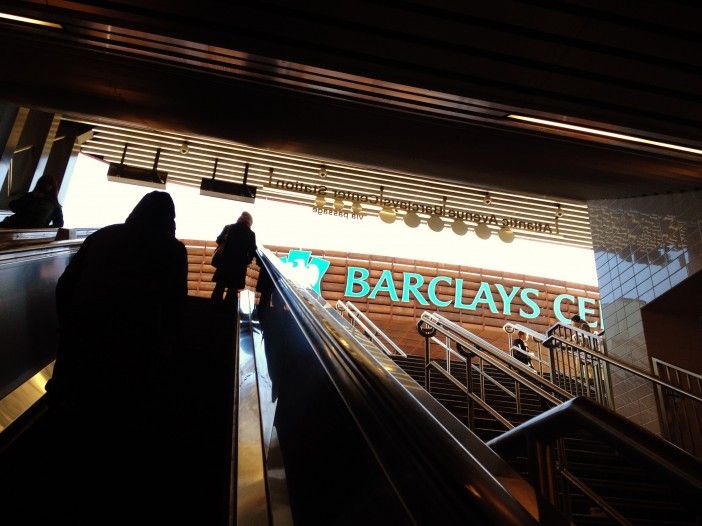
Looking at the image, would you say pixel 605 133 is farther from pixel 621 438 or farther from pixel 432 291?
pixel 432 291

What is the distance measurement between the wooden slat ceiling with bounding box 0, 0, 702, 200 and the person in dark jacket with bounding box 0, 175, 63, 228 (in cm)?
88

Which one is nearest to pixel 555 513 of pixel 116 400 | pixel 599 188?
pixel 116 400

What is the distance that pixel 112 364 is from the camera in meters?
1.86

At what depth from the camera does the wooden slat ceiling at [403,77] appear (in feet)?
11.0

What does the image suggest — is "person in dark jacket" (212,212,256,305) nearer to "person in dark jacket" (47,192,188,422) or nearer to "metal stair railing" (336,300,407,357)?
"metal stair railing" (336,300,407,357)

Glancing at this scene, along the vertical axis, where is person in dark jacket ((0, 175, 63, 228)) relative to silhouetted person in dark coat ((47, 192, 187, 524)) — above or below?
above

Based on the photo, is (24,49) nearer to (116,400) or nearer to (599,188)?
(116,400)

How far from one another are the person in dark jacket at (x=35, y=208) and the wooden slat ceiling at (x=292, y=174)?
8.42 ft

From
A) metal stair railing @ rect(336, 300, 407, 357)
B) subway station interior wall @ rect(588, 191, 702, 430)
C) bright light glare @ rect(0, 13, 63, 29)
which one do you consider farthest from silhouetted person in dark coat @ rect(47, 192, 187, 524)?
metal stair railing @ rect(336, 300, 407, 357)

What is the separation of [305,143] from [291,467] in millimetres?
3988

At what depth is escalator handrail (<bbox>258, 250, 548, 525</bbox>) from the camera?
0.69 m

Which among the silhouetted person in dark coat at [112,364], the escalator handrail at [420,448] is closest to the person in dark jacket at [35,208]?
the silhouetted person in dark coat at [112,364]

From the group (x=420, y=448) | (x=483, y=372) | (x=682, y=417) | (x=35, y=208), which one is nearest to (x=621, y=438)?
(x=420, y=448)

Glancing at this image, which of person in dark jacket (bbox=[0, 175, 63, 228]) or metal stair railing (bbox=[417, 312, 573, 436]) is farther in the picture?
person in dark jacket (bbox=[0, 175, 63, 228])
